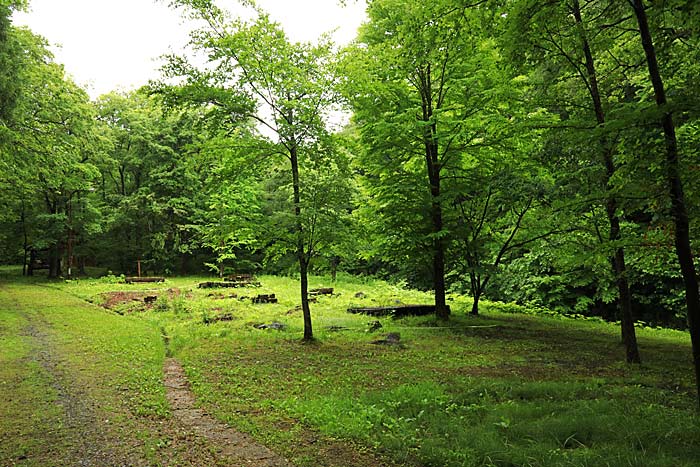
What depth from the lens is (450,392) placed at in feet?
20.5

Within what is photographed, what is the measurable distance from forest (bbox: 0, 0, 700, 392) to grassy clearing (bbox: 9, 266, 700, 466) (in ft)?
3.53

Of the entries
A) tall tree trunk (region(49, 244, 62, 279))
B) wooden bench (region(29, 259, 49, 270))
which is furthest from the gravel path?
wooden bench (region(29, 259, 49, 270))

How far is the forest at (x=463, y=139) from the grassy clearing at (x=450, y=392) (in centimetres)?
108

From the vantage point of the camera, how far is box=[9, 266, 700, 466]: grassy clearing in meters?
4.30

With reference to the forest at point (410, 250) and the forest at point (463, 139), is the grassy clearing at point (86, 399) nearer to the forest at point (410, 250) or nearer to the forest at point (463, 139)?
the forest at point (410, 250)

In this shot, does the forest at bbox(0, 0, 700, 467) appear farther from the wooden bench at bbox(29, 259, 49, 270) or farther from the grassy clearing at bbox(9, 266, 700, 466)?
the wooden bench at bbox(29, 259, 49, 270)

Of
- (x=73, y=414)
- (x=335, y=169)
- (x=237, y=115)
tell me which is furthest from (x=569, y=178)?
(x=73, y=414)

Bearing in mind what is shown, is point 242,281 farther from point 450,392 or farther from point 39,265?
point 450,392

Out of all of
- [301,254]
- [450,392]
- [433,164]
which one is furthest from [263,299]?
[450,392]

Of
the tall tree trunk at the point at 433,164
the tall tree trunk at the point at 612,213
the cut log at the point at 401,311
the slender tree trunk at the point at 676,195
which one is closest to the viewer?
the slender tree trunk at the point at 676,195

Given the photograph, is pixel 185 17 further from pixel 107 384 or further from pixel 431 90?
pixel 107 384

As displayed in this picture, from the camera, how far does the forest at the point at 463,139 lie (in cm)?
528

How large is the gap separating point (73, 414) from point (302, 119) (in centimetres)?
725

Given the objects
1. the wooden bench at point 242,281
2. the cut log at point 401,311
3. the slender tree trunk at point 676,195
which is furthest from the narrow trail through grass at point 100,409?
the wooden bench at point 242,281
